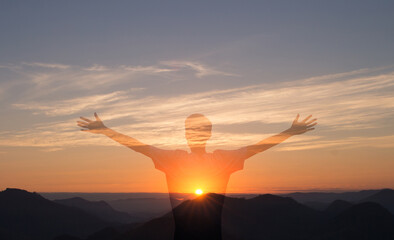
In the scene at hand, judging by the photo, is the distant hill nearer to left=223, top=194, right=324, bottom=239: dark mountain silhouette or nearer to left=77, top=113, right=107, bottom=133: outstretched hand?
left=223, top=194, right=324, bottom=239: dark mountain silhouette

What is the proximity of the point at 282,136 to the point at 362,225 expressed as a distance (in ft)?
304

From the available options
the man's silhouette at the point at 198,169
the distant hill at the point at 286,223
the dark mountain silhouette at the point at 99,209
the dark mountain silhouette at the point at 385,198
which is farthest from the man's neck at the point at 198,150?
the dark mountain silhouette at the point at 99,209

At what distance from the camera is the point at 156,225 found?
85812mm

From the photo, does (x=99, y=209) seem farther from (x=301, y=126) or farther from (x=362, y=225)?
(x=301, y=126)

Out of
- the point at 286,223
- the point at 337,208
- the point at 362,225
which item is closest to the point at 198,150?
the point at 362,225

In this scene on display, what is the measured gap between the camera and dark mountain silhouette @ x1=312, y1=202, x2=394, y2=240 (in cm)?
8706

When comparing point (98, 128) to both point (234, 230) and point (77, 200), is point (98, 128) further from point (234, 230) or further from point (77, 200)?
point (77, 200)

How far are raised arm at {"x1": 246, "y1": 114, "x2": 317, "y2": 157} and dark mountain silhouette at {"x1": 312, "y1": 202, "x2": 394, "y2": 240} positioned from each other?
292 ft

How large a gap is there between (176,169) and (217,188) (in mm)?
765

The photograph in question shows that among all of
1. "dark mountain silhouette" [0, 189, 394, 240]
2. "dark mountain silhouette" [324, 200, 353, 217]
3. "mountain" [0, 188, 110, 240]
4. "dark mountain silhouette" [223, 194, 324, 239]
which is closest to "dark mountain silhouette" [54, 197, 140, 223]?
"dark mountain silhouette" [0, 189, 394, 240]

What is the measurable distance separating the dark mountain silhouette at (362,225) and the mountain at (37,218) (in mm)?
67990

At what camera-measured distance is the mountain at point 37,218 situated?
109 m

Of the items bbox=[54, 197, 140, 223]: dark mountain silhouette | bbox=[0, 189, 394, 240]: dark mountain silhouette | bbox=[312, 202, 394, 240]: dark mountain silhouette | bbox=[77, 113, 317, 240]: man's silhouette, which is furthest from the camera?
bbox=[54, 197, 140, 223]: dark mountain silhouette

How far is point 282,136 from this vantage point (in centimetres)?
698
